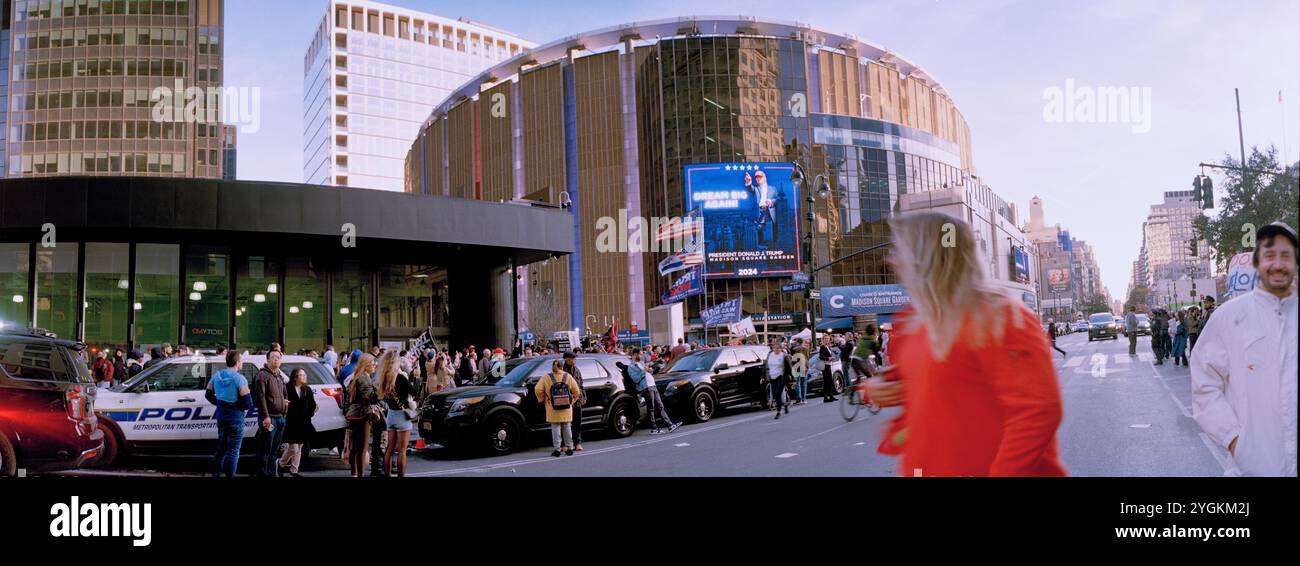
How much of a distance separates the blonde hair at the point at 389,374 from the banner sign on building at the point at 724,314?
555 inches

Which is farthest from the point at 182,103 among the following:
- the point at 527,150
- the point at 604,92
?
the point at 527,150

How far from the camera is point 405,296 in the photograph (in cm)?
1991

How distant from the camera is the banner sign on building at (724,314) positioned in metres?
21.6

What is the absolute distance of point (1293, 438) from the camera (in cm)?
223

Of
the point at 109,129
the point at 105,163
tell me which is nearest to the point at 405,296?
the point at 105,163

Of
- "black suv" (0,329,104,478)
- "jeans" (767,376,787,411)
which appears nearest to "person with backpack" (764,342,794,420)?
"jeans" (767,376,787,411)

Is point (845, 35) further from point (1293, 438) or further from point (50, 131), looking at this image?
point (50, 131)

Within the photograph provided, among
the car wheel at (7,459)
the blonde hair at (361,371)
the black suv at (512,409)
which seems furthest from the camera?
the black suv at (512,409)

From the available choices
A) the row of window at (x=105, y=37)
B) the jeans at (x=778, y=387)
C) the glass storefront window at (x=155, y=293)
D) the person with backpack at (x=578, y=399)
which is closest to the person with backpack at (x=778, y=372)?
the jeans at (x=778, y=387)

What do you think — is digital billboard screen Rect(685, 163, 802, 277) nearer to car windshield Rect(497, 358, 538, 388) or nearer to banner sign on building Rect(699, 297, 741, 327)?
banner sign on building Rect(699, 297, 741, 327)

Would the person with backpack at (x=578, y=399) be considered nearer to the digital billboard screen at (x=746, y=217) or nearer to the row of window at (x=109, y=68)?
the row of window at (x=109, y=68)

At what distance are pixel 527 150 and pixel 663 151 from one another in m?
15.0

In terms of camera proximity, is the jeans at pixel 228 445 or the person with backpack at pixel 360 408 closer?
the jeans at pixel 228 445

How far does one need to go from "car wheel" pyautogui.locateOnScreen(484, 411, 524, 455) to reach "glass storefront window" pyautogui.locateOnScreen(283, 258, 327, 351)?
130 inches
